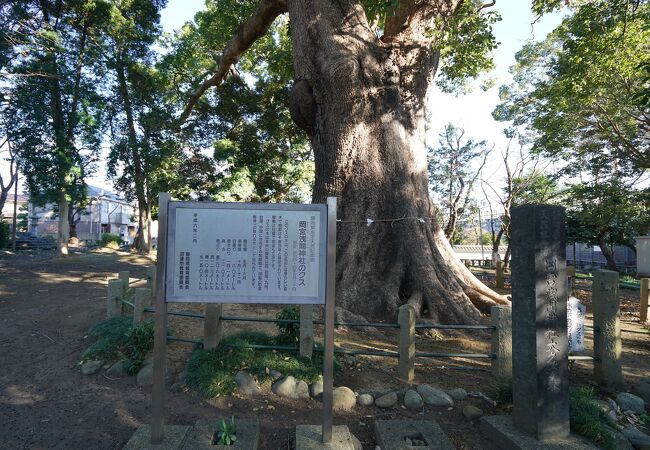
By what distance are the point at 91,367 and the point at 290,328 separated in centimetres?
235

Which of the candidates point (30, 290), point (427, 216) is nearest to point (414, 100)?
point (427, 216)

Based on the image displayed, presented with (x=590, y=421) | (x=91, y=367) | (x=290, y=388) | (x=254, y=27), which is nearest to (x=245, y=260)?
(x=290, y=388)

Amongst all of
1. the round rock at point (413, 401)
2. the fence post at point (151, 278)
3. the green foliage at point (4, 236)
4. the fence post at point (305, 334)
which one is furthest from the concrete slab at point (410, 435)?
the green foliage at point (4, 236)

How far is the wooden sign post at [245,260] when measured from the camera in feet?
10.3

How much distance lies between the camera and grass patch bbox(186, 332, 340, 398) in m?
4.01

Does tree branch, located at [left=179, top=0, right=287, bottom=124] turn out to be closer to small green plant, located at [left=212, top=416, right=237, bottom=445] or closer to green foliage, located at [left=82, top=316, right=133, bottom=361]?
green foliage, located at [left=82, top=316, right=133, bottom=361]

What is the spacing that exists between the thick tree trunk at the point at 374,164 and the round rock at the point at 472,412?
8.29 ft

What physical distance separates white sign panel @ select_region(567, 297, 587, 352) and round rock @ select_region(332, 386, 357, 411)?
2195 mm

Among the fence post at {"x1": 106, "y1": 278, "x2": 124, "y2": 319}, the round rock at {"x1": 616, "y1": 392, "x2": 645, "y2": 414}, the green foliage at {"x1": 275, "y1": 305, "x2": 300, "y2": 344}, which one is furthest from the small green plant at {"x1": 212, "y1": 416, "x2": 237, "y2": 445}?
the round rock at {"x1": 616, "y1": 392, "x2": 645, "y2": 414}

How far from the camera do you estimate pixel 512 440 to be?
3.14 metres

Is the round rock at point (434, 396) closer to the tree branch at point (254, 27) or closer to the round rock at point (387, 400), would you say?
the round rock at point (387, 400)

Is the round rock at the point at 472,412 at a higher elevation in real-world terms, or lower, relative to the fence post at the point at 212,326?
lower

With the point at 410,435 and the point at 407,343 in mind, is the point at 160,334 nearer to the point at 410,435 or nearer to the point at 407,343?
the point at 410,435

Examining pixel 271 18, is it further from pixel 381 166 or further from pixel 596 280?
pixel 596 280
